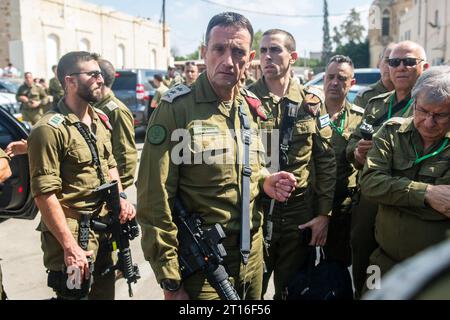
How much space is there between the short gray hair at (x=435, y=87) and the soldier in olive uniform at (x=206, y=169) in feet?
2.46

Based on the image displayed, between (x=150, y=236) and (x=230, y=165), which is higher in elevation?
(x=230, y=165)

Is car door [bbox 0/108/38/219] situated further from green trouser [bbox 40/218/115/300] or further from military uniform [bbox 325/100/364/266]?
military uniform [bbox 325/100/364/266]

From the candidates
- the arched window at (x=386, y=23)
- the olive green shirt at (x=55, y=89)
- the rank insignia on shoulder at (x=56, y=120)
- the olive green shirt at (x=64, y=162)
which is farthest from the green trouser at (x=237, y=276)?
the arched window at (x=386, y=23)

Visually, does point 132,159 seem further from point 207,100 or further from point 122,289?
point 207,100

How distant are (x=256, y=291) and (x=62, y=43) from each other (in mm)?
27970

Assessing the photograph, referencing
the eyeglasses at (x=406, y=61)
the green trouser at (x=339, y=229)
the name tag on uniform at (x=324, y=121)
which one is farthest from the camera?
the green trouser at (x=339, y=229)

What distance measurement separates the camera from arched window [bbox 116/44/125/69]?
33.1 metres

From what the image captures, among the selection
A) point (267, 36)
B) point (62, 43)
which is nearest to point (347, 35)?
point (62, 43)

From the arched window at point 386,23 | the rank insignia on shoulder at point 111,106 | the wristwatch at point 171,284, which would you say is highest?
the arched window at point 386,23

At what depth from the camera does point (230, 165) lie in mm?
2004

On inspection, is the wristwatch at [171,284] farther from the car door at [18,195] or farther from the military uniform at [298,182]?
the car door at [18,195]

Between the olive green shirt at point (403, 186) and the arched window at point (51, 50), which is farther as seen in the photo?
the arched window at point (51, 50)

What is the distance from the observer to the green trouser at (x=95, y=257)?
2490 mm

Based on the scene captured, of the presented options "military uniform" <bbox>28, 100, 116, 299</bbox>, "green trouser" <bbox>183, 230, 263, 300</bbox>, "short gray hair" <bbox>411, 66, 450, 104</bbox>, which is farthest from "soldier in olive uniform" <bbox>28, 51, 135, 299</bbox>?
"short gray hair" <bbox>411, 66, 450, 104</bbox>
